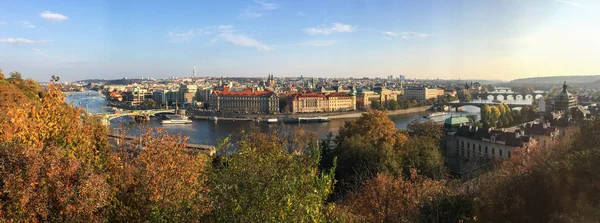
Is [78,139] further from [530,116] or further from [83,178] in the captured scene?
[530,116]

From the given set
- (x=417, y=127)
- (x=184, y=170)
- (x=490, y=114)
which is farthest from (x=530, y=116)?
(x=184, y=170)

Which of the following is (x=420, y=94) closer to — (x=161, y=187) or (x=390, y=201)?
(x=390, y=201)

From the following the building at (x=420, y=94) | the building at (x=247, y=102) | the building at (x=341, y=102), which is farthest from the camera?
the building at (x=420, y=94)

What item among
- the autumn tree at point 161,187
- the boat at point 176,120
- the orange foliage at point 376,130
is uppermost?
the autumn tree at point 161,187

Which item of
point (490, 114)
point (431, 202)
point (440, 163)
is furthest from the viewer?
point (490, 114)

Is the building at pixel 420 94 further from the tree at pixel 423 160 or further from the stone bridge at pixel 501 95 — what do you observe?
the tree at pixel 423 160

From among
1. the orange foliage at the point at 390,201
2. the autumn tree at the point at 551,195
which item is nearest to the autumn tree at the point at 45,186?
the orange foliage at the point at 390,201

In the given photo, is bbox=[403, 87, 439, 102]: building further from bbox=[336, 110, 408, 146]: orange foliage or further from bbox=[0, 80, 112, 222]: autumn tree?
bbox=[0, 80, 112, 222]: autumn tree
